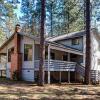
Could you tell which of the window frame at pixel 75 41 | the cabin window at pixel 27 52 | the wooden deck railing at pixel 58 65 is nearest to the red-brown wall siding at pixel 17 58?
the cabin window at pixel 27 52

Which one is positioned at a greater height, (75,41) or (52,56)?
(75,41)

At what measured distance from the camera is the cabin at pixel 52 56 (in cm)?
2800

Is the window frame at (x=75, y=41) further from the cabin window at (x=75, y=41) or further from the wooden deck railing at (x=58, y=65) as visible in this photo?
the wooden deck railing at (x=58, y=65)

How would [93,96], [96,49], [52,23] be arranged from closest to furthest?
[93,96], [96,49], [52,23]

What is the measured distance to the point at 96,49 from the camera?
33781mm

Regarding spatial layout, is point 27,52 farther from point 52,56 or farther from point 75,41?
point 75,41

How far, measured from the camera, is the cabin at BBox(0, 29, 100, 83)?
91.9 ft

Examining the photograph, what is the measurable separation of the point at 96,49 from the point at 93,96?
15.2 metres

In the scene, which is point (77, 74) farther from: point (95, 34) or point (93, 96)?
point (93, 96)

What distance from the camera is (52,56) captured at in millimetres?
32250


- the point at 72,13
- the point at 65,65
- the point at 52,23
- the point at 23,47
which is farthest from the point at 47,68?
the point at 52,23

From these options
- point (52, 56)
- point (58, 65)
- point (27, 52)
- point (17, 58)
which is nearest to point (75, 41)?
point (52, 56)

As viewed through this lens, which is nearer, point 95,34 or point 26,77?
point 26,77

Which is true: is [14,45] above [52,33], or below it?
below
